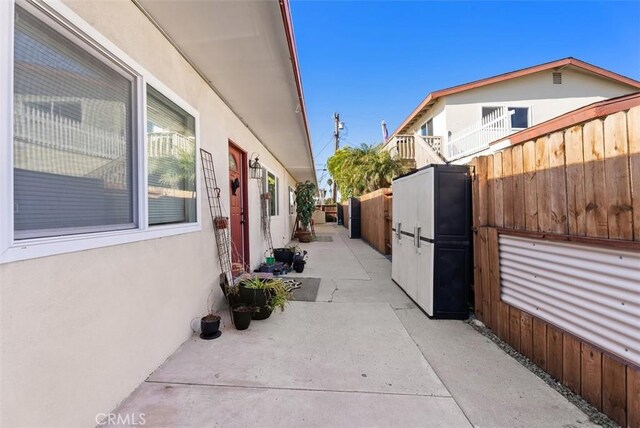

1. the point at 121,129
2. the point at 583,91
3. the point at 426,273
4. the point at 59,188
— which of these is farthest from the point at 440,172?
the point at 583,91

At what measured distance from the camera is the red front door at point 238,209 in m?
4.82

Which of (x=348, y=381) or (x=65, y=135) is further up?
(x=65, y=135)

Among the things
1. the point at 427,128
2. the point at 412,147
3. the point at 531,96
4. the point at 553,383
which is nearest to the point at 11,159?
the point at 553,383

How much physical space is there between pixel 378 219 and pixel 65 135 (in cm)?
815

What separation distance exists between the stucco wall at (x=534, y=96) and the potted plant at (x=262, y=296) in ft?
36.0

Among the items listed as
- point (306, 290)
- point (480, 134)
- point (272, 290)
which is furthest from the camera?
point (480, 134)

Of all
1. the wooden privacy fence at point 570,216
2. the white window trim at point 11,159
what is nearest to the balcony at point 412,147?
the wooden privacy fence at point 570,216

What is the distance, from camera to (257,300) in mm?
3465

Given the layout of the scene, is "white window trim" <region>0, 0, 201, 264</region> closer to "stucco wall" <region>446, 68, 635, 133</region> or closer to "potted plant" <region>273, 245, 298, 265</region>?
"potted plant" <region>273, 245, 298, 265</region>

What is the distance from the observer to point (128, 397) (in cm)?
205

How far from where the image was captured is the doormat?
14.3 ft

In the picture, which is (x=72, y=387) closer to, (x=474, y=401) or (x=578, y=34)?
(x=474, y=401)

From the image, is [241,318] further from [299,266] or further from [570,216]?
[570,216]

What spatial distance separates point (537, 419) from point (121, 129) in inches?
137
